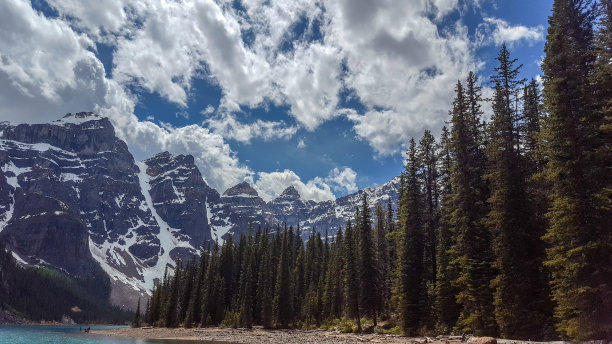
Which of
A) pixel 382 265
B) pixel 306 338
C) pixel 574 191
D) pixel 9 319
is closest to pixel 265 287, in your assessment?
pixel 382 265

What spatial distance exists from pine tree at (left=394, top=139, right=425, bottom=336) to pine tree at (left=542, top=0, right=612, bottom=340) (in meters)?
18.4

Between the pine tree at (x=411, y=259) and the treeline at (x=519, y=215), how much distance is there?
11 cm

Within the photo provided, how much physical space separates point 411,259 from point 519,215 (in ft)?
52.2

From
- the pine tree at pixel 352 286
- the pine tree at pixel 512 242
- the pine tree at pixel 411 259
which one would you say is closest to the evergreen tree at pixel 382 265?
the pine tree at pixel 352 286

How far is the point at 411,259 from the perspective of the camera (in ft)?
136

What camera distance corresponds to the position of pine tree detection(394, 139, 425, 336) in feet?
128

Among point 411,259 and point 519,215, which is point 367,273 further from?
point 519,215

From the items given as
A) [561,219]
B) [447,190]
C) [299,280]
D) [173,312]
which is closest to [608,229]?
[561,219]

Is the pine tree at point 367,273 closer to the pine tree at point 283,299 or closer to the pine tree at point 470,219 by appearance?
the pine tree at point 470,219

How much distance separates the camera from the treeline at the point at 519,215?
19719 mm

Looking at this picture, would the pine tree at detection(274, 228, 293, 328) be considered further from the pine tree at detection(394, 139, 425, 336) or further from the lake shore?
the pine tree at detection(394, 139, 425, 336)

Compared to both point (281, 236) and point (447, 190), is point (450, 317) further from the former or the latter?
point (281, 236)

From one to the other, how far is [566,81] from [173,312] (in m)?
95.9

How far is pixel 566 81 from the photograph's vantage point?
22.3 meters
